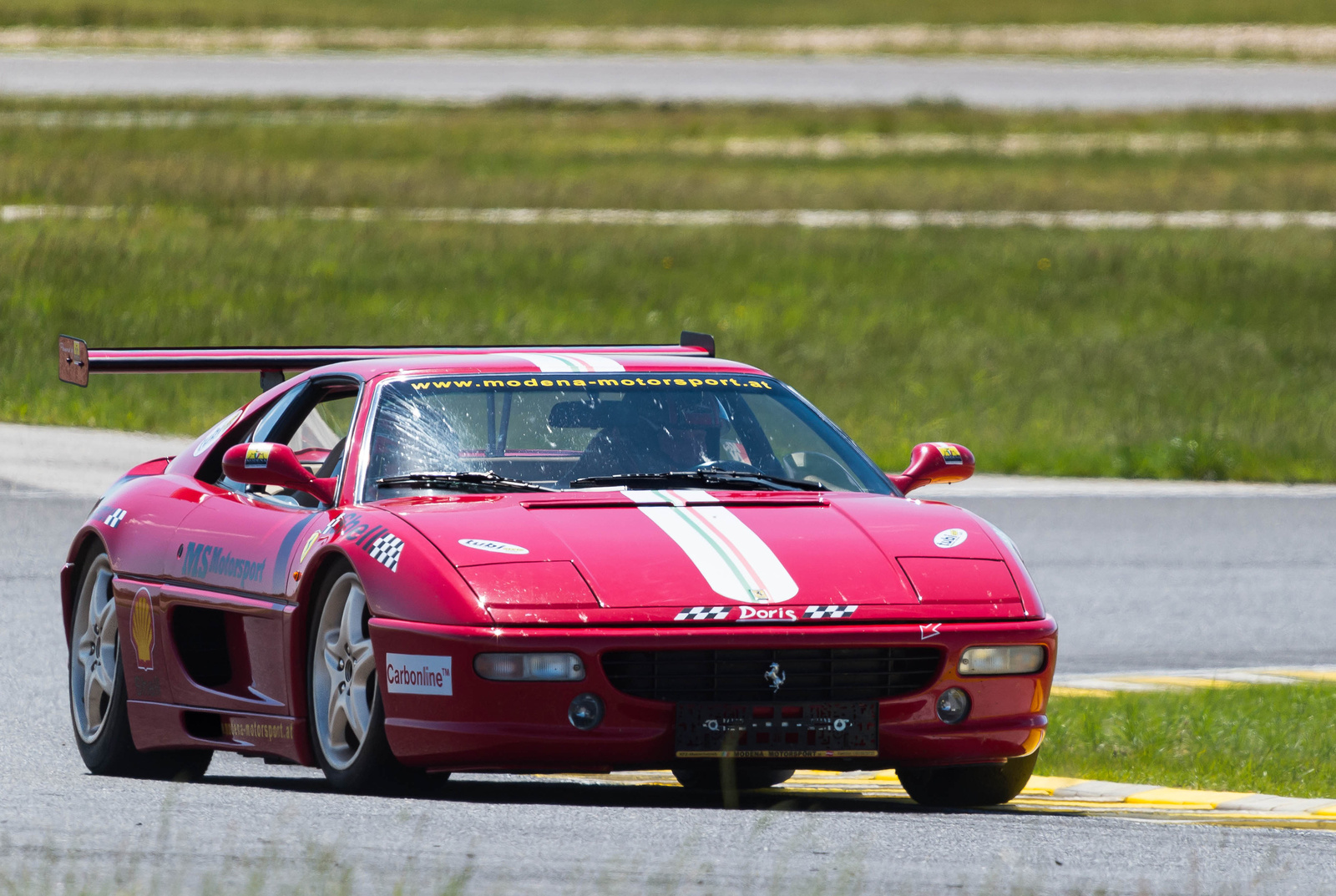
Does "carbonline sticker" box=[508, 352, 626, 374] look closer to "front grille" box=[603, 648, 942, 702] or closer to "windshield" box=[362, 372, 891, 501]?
"windshield" box=[362, 372, 891, 501]

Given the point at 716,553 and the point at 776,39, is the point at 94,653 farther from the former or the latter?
the point at 776,39

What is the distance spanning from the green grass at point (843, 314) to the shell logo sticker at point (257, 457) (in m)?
13.8

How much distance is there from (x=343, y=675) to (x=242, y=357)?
1946 mm

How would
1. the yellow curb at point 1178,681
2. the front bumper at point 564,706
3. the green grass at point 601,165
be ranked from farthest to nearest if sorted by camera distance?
the green grass at point 601,165 → the yellow curb at point 1178,681 → the front bumper at point 564,706

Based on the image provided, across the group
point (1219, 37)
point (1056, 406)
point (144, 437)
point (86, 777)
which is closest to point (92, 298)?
point (144, 437)

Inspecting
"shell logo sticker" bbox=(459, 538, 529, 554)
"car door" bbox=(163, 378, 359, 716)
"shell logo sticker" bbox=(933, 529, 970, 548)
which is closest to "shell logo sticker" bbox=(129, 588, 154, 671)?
"car door" bbox=(163, 378, 359, 716)

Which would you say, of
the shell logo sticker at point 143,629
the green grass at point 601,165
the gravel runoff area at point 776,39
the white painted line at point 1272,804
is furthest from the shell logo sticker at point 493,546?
the gravel runoff area at point 776,39

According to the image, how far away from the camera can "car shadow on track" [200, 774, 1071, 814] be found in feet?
21.8

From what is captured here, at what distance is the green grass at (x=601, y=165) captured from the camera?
115 feet

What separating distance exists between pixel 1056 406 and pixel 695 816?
1794 cm

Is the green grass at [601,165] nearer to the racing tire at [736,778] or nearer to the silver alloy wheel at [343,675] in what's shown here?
the racing tire at [736,778]

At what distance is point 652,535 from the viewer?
→ 6453 mm

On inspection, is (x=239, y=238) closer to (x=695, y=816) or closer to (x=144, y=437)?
(x=144, y=437)

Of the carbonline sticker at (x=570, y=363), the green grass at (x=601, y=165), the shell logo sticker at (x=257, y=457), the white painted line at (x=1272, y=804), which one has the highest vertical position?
the carbonline sticker at (x=570, y=363)
